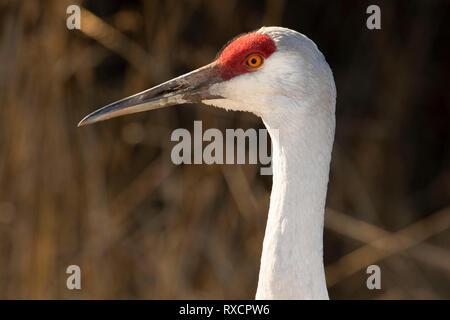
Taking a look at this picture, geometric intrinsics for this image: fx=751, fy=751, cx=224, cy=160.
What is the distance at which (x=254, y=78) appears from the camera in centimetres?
233

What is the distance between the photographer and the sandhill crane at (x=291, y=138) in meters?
2.19

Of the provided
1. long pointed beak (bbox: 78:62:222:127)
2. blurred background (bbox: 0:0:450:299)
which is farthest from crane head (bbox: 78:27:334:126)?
blurred background (bbox: 0:0:450:299)

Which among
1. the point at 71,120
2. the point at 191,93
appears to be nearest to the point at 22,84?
the point at 71,120

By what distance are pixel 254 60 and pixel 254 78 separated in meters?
0.06

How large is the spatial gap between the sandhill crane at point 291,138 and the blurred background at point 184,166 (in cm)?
163

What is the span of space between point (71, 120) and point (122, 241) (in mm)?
727

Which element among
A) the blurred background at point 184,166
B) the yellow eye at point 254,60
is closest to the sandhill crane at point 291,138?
the yellow eye at point 254,60

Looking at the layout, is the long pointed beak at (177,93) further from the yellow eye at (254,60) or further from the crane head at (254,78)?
the yellow eye at (254,60)

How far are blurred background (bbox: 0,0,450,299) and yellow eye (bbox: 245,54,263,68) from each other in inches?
63.3

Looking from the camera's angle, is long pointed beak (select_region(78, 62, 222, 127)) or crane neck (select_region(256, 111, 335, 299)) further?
long pointed beak (select_region(78, 62, 222, 127))

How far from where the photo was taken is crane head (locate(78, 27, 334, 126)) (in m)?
2.26

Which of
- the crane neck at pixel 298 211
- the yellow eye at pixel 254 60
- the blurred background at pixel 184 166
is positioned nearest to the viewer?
the crane neck at pixel 298 211

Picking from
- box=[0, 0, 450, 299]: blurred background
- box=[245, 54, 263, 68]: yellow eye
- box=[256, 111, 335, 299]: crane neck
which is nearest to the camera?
box=[256, 111, 335, 299]: crane neck

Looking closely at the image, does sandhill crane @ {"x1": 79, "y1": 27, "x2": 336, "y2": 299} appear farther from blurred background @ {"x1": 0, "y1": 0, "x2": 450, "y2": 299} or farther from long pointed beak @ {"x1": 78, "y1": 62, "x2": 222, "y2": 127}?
blurred background @ {"x1": 0, "y1": 0, "x2": 450, "y2": 299}
